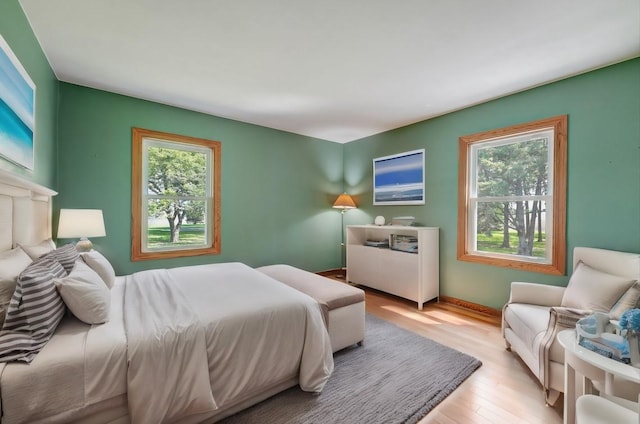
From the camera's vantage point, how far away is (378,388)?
178 cm

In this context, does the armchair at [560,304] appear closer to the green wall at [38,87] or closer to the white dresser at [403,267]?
the white dresser at [403,267]

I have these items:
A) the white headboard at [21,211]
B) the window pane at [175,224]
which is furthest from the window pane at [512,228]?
the white headboard at [21,211]

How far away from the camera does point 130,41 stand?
2.04 m

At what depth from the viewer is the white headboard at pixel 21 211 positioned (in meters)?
1.47

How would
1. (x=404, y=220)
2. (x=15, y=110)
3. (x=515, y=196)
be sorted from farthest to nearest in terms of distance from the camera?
(x=404, y=220), (x=515, y=196), (x=15, y=110)

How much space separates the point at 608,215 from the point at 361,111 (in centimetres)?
265

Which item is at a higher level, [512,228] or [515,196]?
[515,196]

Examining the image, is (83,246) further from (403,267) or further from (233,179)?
Result: (403,267)

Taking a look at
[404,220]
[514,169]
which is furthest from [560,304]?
[404,220]

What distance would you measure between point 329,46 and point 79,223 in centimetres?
272

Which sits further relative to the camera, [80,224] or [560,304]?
[80,224]

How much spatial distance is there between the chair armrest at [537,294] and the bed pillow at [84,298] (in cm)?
303

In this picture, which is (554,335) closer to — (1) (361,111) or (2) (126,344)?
(2) (126,344)

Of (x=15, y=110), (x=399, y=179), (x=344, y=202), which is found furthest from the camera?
(x=344, y=202)
